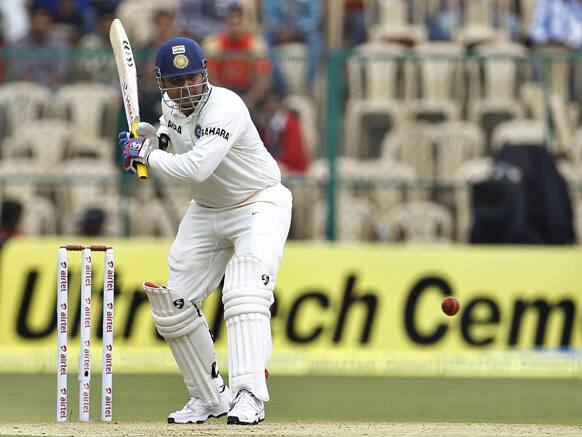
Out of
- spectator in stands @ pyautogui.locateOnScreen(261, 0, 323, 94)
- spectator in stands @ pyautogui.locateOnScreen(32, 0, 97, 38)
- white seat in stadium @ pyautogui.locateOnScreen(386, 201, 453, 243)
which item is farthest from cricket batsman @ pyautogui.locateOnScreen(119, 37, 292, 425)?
spectator in stands @ pyautogui.locateOnScreen(32, 0, 97, 38)

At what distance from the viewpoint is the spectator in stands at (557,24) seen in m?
13.4

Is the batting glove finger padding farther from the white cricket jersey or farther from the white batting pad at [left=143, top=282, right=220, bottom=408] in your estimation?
the white batting pad at [left=143, top=282, right=220, bottom=408]

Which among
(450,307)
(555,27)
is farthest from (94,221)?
(555,27)

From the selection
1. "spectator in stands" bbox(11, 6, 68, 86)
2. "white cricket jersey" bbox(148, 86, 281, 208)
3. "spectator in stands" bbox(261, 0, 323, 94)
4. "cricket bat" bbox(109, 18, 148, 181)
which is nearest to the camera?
"white cricket jersey" bbox(148, 86, 281, 208)

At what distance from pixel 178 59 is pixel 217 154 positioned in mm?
462

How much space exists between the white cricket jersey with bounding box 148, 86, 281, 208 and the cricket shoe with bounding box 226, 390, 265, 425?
937 millimetres

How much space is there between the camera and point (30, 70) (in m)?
11.0

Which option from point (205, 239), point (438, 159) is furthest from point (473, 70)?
point (205, 239)

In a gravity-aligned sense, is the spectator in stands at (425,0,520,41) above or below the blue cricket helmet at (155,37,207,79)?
above

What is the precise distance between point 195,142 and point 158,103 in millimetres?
4462

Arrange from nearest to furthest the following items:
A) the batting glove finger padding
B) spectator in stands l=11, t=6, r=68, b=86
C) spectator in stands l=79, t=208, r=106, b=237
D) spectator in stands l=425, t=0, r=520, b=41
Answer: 1. the batting glove finger padding
2. spectator in stands l=79, t=208, r=106, b=237
3. spectator in stands l=11, t=6, r=68, b=86
4. spectator in stands l=425, t=0, r=520, b=41

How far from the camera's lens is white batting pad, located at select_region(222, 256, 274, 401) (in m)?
6.06

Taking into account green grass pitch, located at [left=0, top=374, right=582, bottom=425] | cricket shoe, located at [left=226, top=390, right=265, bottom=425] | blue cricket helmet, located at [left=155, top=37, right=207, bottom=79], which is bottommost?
green grass pitch, located at [left=0, top=374, right=582, bottom=425]

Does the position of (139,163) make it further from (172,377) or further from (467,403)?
(172,377)
